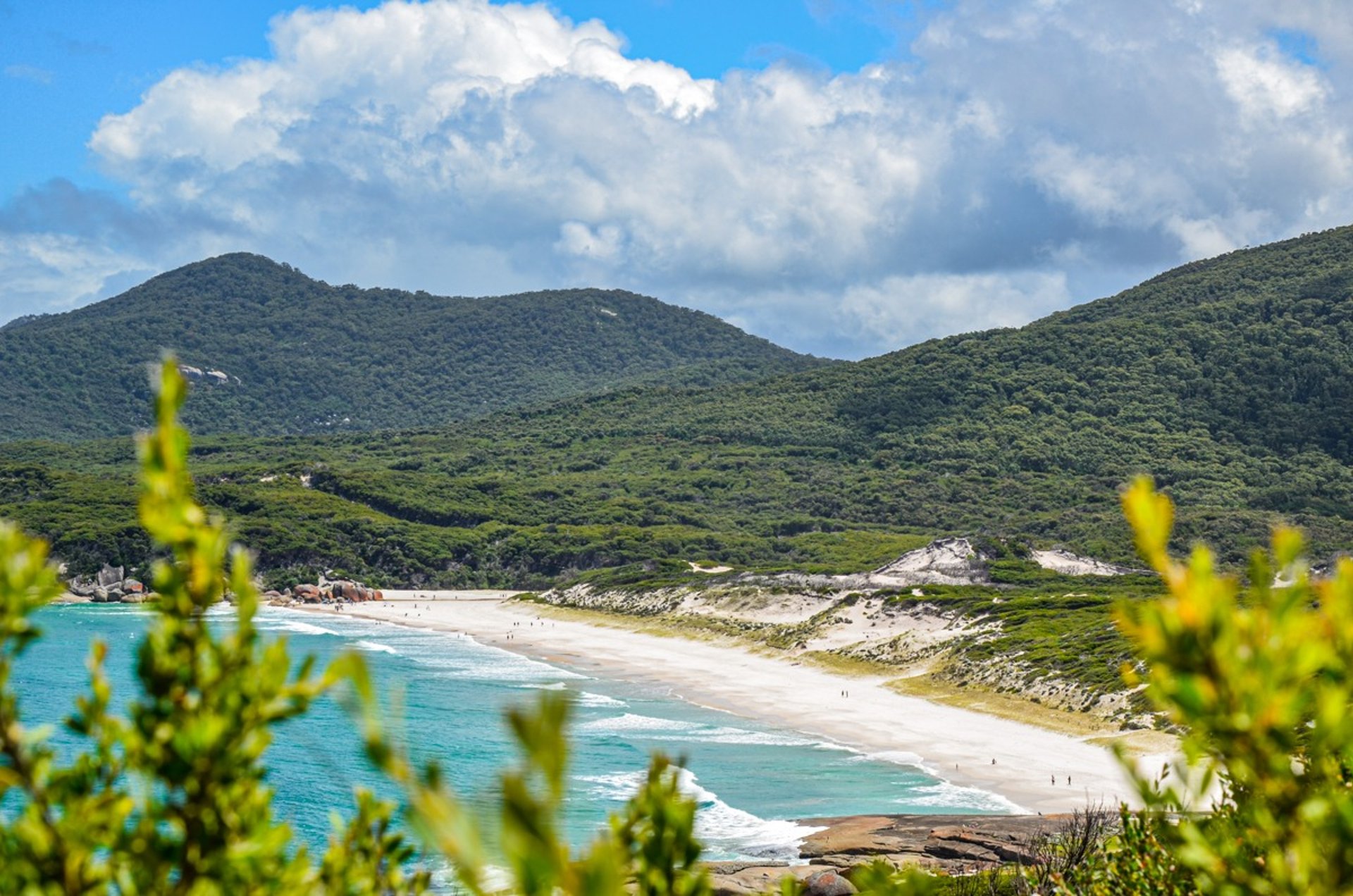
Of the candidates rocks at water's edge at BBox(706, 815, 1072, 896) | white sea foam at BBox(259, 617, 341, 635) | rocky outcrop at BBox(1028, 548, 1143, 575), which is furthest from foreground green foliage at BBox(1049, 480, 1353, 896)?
rocky outcrop at BBox(1028, 548, 1143, 575)

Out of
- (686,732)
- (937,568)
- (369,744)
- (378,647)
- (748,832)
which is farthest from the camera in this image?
(937,568)

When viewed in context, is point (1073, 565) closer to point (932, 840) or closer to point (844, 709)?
point (844, 709)

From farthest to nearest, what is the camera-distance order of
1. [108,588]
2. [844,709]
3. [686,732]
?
[108,588]
[844,709]
[686,732]

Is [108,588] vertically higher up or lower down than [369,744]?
lower down

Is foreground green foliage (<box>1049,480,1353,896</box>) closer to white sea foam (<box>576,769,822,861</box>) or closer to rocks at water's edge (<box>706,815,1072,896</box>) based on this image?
rocks at water's edge (<box>706,815,1072,896</box>)

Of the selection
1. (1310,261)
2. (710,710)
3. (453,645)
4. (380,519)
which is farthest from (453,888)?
(1310,261)

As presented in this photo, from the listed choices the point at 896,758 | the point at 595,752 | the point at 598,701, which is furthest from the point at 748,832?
the point at 598,701

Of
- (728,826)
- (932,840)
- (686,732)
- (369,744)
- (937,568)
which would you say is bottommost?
(728,826)

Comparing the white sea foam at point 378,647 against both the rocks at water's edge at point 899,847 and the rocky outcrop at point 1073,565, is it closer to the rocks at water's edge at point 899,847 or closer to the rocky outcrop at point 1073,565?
the rocks at water's edge at point 899,847
